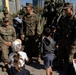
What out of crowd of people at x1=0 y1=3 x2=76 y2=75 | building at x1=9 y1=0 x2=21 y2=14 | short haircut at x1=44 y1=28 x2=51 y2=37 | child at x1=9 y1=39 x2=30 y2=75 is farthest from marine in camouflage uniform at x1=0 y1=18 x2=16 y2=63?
building at x1=9 y1=0 x2=21 y2=14

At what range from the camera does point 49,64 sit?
574 cm

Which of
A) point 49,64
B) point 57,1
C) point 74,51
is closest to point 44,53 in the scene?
point 49,64

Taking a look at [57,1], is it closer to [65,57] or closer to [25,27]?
[25,27]

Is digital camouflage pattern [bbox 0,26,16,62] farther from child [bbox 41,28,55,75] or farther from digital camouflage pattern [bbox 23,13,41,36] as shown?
child [bbox 41,28,55,75]

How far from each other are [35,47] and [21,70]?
104 inches

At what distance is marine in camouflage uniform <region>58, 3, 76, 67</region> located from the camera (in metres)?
6.00

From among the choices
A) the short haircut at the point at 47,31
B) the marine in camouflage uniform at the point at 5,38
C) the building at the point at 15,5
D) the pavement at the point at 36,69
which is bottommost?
the building at the point at 15,5

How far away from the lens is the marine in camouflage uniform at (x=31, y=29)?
727cm

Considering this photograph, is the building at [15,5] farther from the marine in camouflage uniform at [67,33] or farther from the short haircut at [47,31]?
the short haircut at [47,31]

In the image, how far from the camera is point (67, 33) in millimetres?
6215

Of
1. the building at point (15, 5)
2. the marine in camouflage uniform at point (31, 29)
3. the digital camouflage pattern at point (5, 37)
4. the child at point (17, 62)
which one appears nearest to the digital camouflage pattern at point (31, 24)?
the marine in camouflage uniform at point (31, 29)

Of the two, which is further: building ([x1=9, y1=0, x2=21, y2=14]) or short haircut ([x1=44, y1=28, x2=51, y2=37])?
building ([x1=9, y1=0, x2=21, y2=14])

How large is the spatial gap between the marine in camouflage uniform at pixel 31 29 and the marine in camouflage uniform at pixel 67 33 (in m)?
0.96

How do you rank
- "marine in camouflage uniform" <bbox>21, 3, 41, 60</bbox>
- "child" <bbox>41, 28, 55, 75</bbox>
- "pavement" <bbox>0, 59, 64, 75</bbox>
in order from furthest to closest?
"marine in camouflage uniform" <bbox>21, 3, 41, 60</bbox> → "pavement" <bbox>0, 59, 64, 75</bbox> → "child" <bbox>41, 28, 55, 75</bbox>
